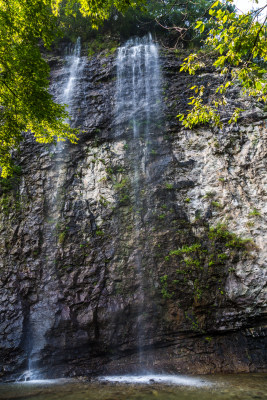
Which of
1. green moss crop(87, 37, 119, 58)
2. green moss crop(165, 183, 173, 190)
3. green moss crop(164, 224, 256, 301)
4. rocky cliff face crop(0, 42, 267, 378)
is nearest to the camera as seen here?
rocky cliff face crop(0, 42, 267, 378)

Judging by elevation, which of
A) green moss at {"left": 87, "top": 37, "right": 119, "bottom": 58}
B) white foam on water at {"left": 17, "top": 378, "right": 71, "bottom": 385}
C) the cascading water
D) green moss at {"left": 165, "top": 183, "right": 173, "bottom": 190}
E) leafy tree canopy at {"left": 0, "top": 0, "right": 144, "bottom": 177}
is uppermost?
green moss at {"left": 87, "top": 37, "right": 119, "bottom": 58}

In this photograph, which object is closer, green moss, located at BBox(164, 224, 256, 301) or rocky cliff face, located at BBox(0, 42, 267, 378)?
rocky cliff face, located at BBox(0, 42, 267, 378)

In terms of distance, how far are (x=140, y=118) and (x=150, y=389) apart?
8238 mm

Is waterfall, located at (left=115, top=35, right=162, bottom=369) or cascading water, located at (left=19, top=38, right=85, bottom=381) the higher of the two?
waterfall, located at (left=115, top=35, right=162, bottom=369)

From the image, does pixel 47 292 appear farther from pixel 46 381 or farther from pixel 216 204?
pixel 216 204

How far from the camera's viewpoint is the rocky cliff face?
6.49m

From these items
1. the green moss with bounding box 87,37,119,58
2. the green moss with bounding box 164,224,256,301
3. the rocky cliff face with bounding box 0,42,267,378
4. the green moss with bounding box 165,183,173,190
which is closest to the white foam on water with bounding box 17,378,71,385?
the rocky cliff face with bounding box 0,42,267,378

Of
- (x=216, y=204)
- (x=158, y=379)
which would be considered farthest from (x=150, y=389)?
(x=216, y=204)

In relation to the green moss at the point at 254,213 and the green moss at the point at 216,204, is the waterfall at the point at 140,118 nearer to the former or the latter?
the green moss at the point at 216,204

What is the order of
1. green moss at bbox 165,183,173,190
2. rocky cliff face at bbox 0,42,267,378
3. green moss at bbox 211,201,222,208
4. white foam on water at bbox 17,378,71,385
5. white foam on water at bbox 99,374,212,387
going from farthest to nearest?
green moss at bbox 165,183,173,190 → green moss at bbox 211,201,222,208 → rocky cliff face at bbox 0,42,267,378 → white foam on water at bbox 17,378,71,385 → white foam on water at bbox 99,374,212,387

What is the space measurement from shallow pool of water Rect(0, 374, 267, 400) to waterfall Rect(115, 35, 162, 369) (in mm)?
1456

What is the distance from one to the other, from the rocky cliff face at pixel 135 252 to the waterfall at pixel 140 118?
8cm

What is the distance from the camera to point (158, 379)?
5676 mm

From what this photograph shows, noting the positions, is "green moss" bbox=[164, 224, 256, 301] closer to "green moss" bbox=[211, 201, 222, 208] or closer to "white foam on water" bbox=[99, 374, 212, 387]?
"green moss" bbox=[211, 201, 222, 208]
